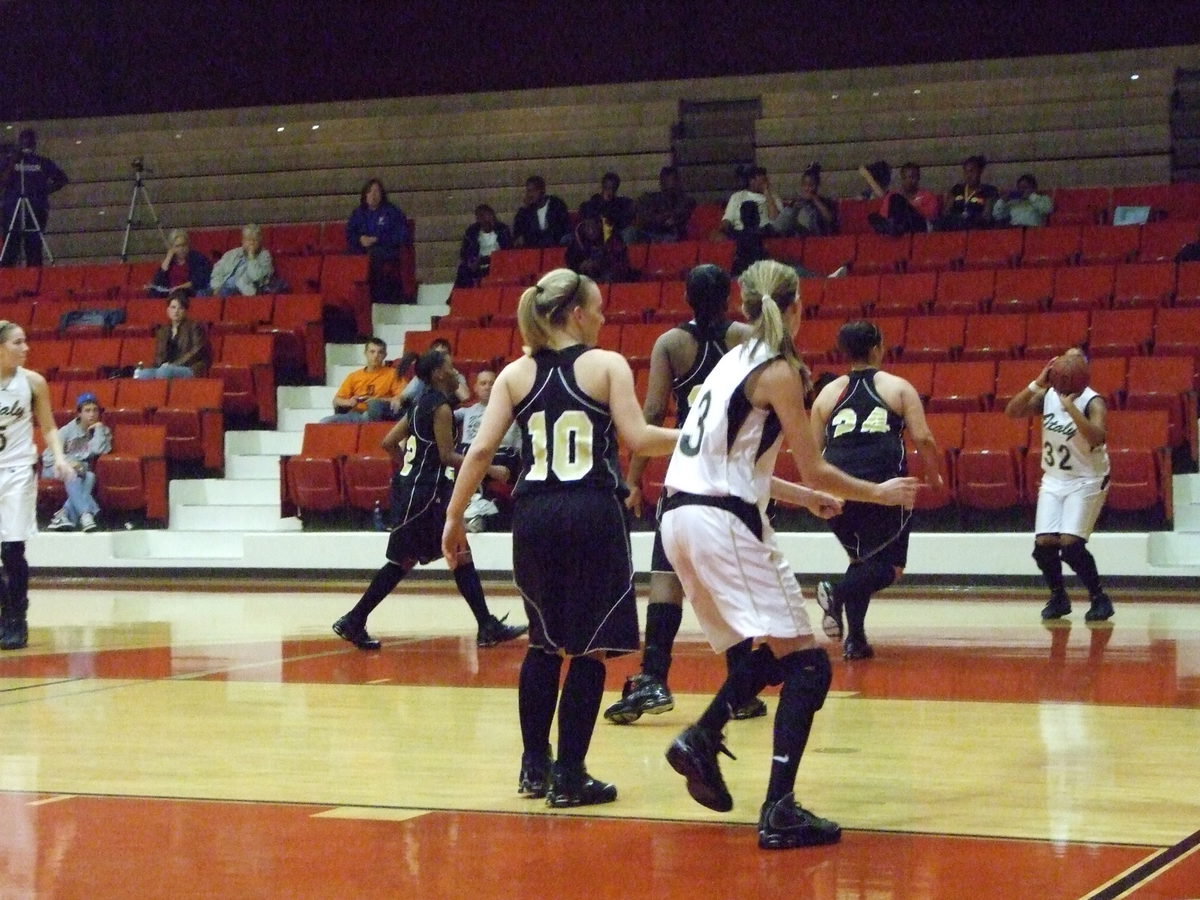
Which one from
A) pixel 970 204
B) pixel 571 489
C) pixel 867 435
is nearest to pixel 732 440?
pixel 571 489

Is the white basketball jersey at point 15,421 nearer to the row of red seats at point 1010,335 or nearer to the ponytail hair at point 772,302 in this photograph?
the row of red seats at point 1010,335

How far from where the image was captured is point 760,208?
15516 mm

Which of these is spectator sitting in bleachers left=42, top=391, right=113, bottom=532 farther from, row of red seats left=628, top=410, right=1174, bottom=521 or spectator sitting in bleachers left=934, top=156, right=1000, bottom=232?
spectator sitting in bleachers left=934, top=156, right=1000, bottom=232

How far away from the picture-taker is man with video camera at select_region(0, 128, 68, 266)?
18.1 metres

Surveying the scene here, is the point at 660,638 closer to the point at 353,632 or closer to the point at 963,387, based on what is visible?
the point at 353,632

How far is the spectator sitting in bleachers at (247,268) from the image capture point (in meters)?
16.3

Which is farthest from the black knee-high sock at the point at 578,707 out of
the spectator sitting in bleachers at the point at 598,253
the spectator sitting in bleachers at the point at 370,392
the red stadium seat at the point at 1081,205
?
the red stadium seat at the point at 1081,205

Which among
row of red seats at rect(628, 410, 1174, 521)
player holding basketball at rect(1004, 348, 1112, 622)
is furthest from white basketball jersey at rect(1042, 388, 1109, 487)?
row of red seats at rect(628, 410, 1174, 521)

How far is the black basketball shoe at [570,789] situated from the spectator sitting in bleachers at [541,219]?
11.8m

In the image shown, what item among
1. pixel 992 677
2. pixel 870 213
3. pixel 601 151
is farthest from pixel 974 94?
pixel 992 677

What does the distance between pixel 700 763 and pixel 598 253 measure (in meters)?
11.1

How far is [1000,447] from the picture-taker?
1168cm

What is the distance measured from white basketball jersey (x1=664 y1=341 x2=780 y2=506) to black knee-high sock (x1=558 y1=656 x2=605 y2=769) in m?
0.58

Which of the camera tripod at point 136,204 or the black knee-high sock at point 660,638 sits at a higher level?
the camera tripod at point 136,204
